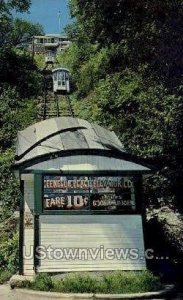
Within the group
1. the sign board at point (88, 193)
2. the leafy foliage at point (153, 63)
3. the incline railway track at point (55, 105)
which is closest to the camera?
the sign board at point (88, 193)

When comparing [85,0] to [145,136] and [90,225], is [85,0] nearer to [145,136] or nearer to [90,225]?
[145,136]

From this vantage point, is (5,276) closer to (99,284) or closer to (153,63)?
(99,284)

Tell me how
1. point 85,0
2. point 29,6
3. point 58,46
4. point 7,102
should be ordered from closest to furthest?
1. point 85,0
2. point 7,102
3. point 29,6
4. point 58,46

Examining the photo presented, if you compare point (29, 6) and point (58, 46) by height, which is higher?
point (58, 46)

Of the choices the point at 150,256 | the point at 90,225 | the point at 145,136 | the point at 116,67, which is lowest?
the point at 150,256

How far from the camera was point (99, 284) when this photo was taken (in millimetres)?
12328

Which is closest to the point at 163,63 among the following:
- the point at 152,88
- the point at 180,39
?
the point at 180,39

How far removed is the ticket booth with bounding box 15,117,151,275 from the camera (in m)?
13.5

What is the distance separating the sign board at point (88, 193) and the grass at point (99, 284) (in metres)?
2.09

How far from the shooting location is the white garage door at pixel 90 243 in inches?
528

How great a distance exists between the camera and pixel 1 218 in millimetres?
18438

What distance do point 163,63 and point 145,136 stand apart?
347cm

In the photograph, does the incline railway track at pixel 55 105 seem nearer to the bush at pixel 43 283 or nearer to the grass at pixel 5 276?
the grass at pixel 5 276

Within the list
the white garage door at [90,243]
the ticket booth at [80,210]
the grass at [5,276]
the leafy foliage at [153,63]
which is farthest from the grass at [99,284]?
Answer: the leafy foliage at [153,63]
